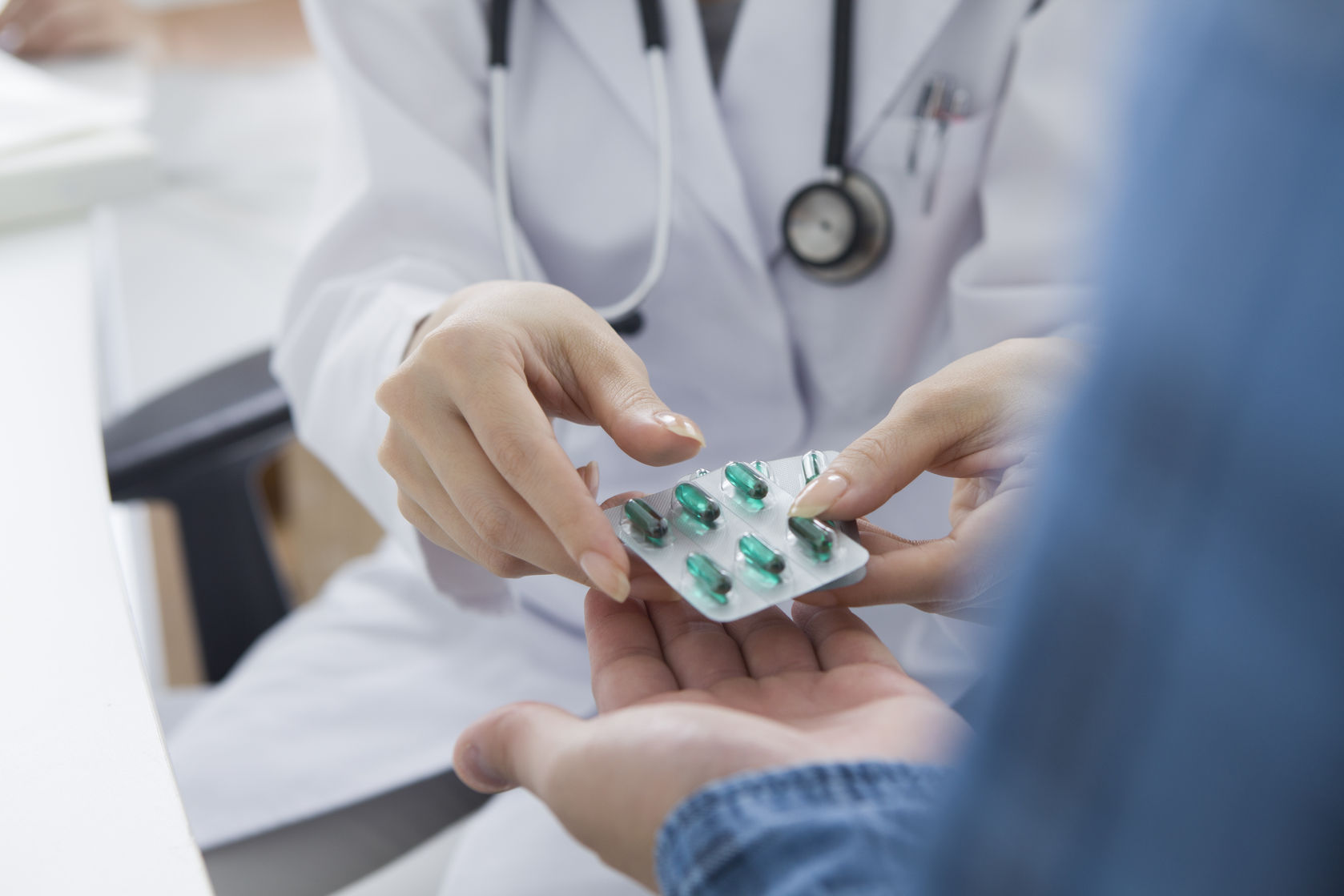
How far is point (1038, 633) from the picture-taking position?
194 mm

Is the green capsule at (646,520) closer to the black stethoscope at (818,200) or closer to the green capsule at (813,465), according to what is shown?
the green capsule at (813,465)

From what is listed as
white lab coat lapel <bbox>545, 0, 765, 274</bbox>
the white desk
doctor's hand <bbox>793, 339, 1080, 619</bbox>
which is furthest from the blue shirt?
white lab coat lapel <bbox>545, 0, 765, 274</bbox>

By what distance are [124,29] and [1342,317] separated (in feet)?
7.22

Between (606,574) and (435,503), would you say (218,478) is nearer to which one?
(435,503)

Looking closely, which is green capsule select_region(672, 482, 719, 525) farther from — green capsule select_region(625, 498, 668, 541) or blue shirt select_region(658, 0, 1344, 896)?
blue shirt select_region(658, 0, 1344, 896)

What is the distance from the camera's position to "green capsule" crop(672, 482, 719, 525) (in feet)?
1.33

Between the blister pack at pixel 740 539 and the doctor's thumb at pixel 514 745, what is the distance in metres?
0.07

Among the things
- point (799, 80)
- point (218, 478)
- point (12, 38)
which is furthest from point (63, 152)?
point (12, 38)

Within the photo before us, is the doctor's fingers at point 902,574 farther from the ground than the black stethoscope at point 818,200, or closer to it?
closer to it

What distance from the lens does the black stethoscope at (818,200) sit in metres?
0.61

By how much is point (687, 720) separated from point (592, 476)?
0.14 metres

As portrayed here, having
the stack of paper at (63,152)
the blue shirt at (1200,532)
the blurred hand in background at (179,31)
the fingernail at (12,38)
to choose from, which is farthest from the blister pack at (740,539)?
the fingernail at (12,38)

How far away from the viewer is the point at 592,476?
17.0 inches

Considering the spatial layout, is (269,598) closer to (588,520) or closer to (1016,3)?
(588,520)
